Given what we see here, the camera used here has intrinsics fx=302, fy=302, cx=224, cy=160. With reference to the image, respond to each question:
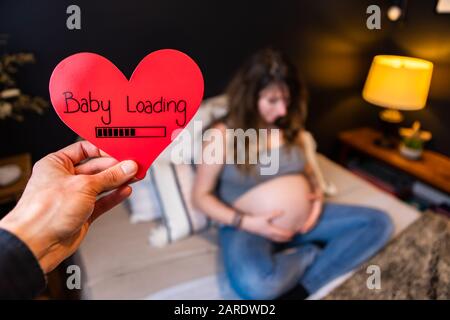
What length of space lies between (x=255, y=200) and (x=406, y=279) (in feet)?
1.60

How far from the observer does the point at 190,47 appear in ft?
2.00

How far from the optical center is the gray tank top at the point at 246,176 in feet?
3.55

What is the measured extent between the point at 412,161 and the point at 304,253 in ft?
1.78

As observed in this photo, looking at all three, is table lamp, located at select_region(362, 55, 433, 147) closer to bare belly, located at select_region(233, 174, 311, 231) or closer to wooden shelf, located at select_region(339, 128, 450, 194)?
wooden shelf, located at select_region(339, 128, 450, 194)

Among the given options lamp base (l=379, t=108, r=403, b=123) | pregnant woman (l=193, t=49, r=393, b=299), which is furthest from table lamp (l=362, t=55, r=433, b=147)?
pregnant woman (l=193, t=49, r=393, b=299)

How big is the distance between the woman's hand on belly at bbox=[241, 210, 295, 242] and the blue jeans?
0.03 m

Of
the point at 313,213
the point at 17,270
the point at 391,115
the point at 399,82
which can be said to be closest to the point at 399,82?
the point at 399,82

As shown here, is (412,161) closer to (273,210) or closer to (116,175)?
(273,210)

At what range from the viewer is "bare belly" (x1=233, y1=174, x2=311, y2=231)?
1031 millimetres

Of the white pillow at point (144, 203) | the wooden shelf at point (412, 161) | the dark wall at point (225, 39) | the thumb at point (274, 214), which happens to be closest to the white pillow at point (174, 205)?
the white pillow at point (144, 203)

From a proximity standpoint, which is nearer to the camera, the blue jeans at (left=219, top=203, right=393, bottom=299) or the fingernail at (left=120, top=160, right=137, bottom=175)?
the fingernail at (left=120, top=160, right=137, bottom=175)

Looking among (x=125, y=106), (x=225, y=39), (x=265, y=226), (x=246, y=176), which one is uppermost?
(x=225, y=39)

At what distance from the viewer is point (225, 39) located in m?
0.90

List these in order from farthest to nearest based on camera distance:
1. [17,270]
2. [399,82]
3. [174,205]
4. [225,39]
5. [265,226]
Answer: [174,205] < [265,226] < [225,39] < [399,82] < [17,270]
